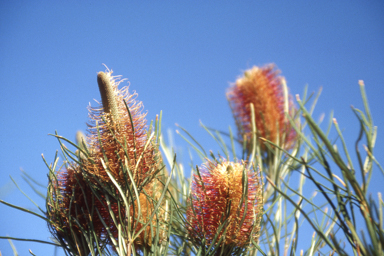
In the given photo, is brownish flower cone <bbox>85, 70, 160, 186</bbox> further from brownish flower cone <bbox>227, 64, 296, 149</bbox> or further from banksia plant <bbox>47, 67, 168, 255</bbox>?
brownish flower cone <bbox>227, 64, 296, 149</bbox>

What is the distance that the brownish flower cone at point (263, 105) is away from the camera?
1.07m

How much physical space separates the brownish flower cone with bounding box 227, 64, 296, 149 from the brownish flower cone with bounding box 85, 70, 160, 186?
19.4 inches

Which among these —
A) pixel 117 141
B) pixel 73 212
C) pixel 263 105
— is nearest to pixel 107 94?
pixel 117 141

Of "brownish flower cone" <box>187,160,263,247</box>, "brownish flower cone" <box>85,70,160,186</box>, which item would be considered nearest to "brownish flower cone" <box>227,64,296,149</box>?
"brownish flower cone" <box>187,160,263,247</box>

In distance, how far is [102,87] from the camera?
57 centimetres

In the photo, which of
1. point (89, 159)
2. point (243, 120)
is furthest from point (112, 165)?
point (243, 120)

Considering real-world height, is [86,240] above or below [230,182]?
below

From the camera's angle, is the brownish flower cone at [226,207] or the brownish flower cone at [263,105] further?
the brownish flower cone at [263,105]

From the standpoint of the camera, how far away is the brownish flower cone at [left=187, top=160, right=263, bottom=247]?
645 millimetres

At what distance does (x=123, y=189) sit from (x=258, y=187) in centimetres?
28

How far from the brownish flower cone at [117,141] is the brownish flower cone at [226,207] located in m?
0.13

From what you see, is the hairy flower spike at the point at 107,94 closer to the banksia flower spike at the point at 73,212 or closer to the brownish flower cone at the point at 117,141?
the brownish flower cone at the point at 117,141

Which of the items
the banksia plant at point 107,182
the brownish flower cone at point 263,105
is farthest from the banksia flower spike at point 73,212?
the brownish flower cone at point 263,105

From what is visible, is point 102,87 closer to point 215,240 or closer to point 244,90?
point 215,240
